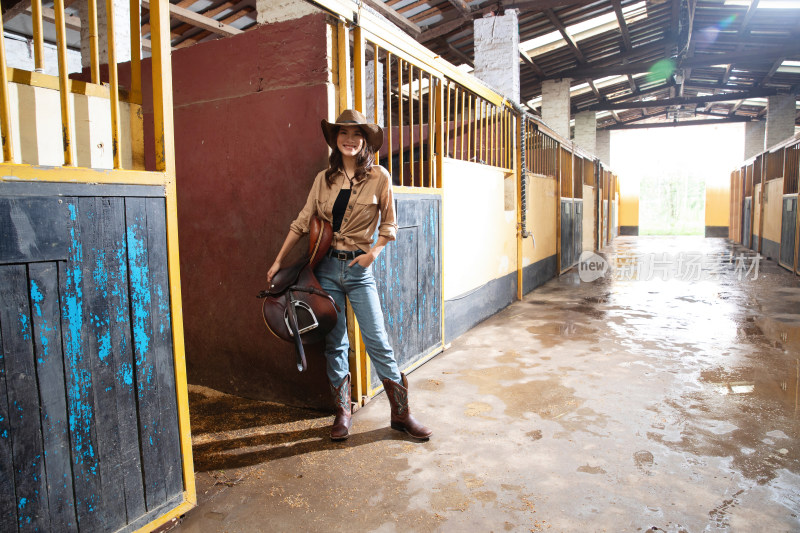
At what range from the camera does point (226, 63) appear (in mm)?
3086

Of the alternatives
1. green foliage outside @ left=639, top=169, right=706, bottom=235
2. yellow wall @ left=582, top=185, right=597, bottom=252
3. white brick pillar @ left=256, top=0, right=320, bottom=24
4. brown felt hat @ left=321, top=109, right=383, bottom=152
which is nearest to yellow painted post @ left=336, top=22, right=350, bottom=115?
brown felt hat @ left=321, top=109, right=383, bottom=152

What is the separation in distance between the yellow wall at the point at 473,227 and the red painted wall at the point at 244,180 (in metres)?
1.50

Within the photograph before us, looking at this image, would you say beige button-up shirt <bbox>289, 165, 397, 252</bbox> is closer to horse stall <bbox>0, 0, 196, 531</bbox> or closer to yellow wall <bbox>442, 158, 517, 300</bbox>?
horse stall <bbox>0, 0, 196, 531</bbox>

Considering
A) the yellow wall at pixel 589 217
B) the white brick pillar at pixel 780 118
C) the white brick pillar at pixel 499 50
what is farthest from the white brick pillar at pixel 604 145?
the white brick pillar at pixel 499 50

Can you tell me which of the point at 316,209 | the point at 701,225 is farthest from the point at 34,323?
the point at 701,225

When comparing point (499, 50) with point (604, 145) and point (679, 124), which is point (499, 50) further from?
point (679, 124)

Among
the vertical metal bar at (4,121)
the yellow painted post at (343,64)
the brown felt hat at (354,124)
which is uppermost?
the yellow painted post at (343,64)

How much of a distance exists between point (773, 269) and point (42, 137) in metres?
10.6

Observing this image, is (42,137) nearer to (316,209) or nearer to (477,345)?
(316,209)

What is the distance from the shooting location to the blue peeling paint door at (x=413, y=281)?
3.33 metres

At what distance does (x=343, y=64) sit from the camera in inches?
111

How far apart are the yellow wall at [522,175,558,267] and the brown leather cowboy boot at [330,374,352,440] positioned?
4497 mm

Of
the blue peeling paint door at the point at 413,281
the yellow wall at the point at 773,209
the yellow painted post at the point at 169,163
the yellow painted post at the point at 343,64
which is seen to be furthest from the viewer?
the yellow wall at the point at 773,209

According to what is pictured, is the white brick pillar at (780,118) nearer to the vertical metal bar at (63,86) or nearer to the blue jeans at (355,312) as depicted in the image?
the blue jeans at (355,312)
